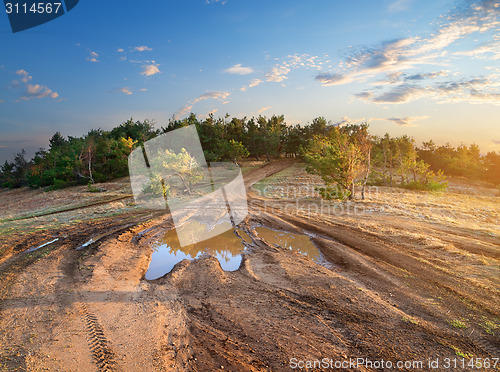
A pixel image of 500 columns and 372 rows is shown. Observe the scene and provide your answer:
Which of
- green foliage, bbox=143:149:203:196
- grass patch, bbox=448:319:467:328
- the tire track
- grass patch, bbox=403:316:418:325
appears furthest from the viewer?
green foliage, bbox=143:149:203:196

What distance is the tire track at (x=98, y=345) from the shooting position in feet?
16.7

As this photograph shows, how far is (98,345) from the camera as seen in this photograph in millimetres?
5590

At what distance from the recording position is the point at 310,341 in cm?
586

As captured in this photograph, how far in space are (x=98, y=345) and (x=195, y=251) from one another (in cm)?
657

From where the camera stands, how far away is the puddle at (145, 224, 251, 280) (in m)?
10.4

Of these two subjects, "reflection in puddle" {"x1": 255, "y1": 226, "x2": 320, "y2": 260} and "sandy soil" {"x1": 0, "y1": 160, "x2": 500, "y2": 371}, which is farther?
"reflection in puddle" {"x1": 255, "y1": 226, "x2": 320, "y2": 260}

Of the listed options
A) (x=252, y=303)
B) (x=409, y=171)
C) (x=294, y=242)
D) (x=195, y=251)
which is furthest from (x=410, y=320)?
(x=409, y=171)

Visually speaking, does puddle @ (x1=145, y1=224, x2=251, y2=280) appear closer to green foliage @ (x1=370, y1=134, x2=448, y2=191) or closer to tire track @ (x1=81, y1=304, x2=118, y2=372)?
tire track @ (x1=81, y1=304, x2=118, y2=372)

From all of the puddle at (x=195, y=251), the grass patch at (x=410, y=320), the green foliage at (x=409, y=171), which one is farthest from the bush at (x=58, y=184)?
the grass patch at (x=410, y=320)

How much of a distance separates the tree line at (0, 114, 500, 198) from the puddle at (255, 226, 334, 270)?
9.63 m

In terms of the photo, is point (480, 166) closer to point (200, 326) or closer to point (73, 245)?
point (200, 326)

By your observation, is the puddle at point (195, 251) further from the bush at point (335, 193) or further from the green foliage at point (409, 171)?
the green foliage at point (409, 171)

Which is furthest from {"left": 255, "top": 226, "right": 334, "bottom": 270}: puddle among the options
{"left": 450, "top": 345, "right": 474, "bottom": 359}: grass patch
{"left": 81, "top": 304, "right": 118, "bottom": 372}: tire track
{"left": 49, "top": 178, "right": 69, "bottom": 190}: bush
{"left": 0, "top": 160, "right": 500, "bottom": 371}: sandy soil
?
{"left": 49, "top": 178, "right": 69, "bottom": 190}: bush

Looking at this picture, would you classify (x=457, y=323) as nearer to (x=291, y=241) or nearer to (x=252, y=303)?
(x=252, y=303)
